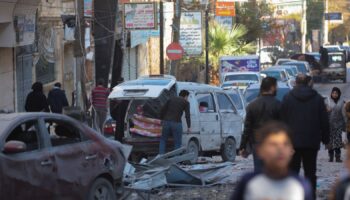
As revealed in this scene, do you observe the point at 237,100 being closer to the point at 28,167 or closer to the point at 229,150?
the point at 229,150

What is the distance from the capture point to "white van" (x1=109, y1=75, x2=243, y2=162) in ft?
56.5

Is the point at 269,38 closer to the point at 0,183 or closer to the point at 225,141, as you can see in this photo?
the point at 225,141

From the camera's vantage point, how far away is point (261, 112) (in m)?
10.0

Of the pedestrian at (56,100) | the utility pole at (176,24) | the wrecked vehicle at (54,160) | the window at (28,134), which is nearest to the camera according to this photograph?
the wrecked vehicle at (54,160)

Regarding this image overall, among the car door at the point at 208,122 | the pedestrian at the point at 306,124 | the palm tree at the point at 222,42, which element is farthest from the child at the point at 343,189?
the palm tree at the point at 222,42

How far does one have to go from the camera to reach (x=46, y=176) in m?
9.26

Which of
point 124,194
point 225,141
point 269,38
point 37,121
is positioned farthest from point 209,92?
point 269,38

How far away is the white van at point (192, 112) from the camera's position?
56.5 ft

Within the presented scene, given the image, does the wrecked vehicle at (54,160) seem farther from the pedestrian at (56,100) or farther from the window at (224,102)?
the pedestrian at (56,100)

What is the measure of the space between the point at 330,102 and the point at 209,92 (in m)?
2.59

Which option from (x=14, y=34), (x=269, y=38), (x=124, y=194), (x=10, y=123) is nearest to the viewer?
Result: (x=10, y=123)

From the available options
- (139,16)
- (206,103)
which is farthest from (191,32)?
(206,103)

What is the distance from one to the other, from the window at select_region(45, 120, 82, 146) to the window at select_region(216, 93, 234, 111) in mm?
8846

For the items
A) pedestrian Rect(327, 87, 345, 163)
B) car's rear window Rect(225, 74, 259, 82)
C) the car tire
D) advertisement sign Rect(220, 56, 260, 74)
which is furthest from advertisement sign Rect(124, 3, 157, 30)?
the car tire
